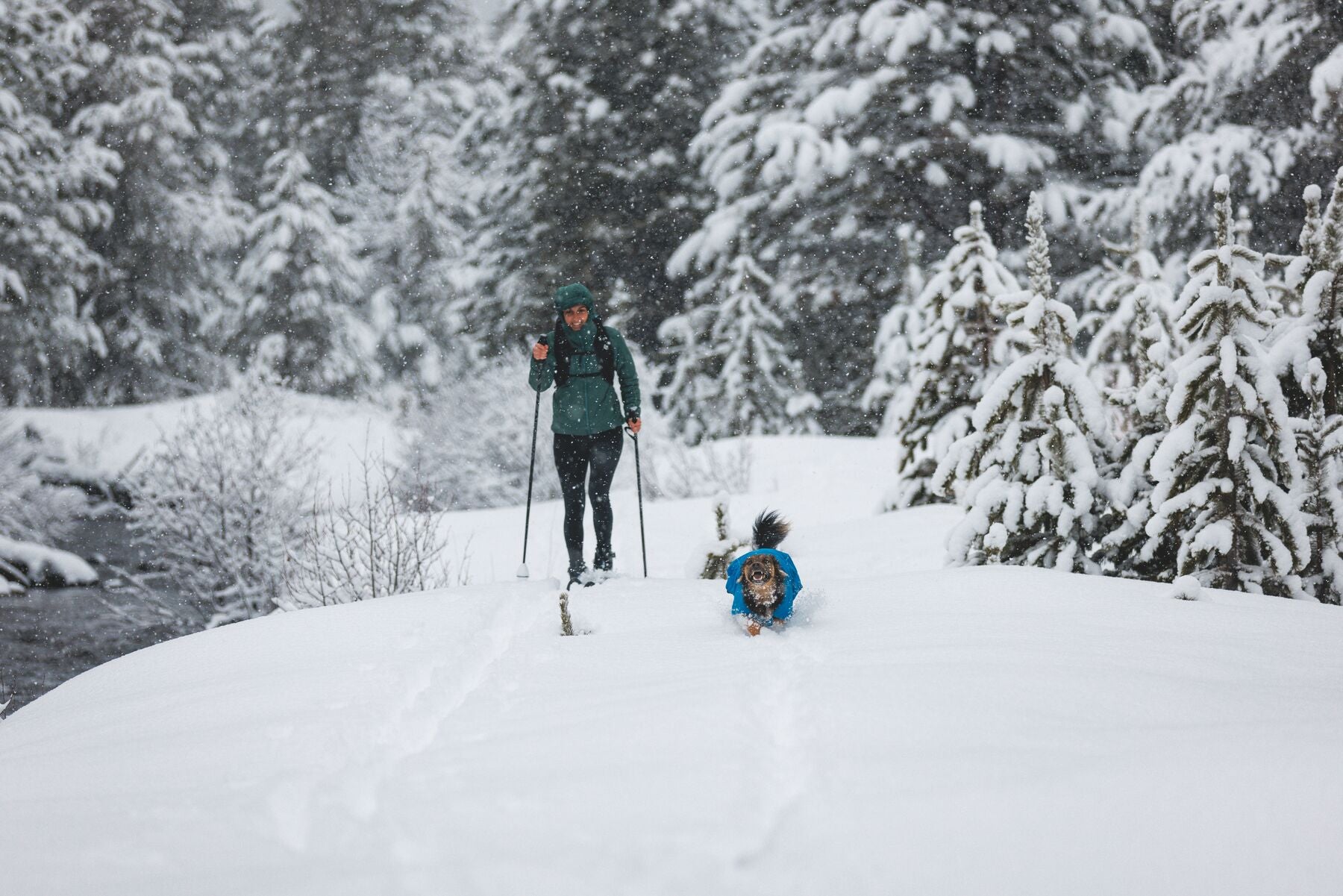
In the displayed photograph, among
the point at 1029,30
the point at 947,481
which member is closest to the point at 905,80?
the point at 1029,30

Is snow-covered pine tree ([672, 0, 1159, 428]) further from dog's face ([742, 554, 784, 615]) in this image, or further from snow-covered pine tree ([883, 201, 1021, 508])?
dog's face ([742, 554, 784, 615])

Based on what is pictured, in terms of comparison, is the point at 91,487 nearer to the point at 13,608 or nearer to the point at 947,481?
the point at 13,608

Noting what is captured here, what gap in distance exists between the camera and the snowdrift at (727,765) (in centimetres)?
189

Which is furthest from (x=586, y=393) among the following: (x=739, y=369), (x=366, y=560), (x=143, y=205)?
(x=143, y=205)

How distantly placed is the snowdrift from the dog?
6.3 inches

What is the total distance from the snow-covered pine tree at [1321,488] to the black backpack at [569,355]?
3.81 metres

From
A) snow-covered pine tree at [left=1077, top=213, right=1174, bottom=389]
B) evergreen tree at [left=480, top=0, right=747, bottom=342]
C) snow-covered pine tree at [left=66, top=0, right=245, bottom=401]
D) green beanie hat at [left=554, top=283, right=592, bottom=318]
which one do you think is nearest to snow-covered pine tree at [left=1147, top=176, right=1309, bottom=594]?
snow-covered pine tree at [left=1077, top=213, right=1174, bottom=389]

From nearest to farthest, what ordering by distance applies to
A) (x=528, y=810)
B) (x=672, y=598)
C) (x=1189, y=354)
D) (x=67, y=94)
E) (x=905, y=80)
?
1. (x=528, y=810)
2. (x=1189, y=354)
3. (x=672, y=598)
4. (x=905, y=80)
5. (x=67, y=94)

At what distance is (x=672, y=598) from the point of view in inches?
190

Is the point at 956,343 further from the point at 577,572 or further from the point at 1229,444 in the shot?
the point at 577,572

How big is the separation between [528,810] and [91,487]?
16161mm

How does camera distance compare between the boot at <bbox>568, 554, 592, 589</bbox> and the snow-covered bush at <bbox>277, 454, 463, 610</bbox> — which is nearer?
the boot at <bbox>568, 554, 592, 589</bbox>

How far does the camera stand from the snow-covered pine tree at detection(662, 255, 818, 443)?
1728 centimetres

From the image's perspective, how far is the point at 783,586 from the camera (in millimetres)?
3994
